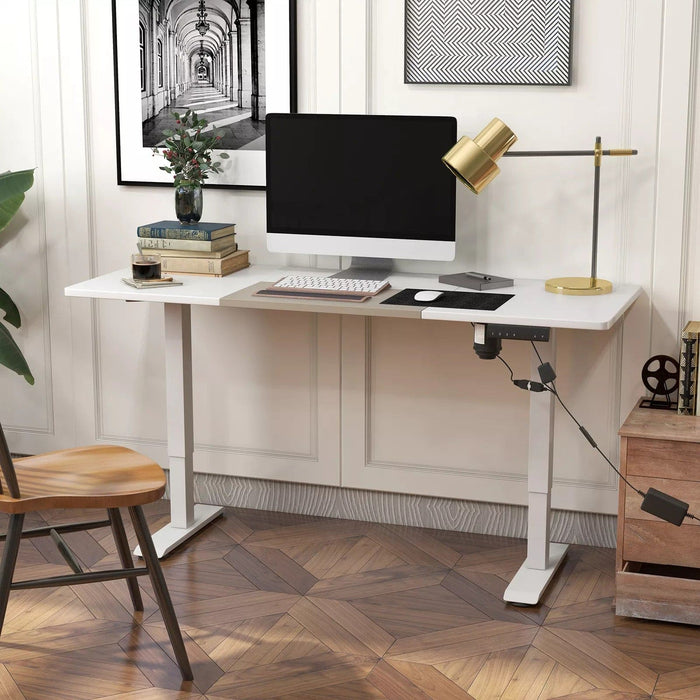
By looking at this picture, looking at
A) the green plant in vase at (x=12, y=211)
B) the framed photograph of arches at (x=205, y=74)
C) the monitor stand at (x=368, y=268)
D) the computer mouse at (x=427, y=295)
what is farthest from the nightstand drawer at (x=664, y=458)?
the green plant in vase at (x=12, y=211)

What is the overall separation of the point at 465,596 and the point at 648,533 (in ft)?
1.87

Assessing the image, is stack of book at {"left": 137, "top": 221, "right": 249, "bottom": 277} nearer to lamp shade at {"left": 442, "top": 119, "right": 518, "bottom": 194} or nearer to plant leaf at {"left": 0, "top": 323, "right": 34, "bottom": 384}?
plant leaf at {"left": 0, "top": 323, "right": 34, "bottom": 384}

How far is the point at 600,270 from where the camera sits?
3.38m

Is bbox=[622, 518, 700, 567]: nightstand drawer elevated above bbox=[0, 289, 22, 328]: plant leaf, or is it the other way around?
bbox=[0, 289, 22, 328]: plant leaf

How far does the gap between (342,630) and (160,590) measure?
1.87 feet

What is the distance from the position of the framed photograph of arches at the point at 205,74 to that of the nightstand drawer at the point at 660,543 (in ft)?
5.47

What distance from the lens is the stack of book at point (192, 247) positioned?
3.45 m

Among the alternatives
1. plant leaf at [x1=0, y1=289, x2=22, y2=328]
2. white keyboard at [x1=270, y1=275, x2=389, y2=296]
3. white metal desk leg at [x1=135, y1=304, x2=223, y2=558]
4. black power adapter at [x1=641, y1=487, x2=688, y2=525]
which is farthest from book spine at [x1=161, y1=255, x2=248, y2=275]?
black power adapter at [x1=641, y1=487, x2=688, y2=525]

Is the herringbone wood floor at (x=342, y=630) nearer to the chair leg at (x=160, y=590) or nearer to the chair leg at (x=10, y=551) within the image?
the chair leg at (x=160, y=590)

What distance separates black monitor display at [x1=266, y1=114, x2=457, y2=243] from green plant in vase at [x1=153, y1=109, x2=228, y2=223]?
0.27 meters

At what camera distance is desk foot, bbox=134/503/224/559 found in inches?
137

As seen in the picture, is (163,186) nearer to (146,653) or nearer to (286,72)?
(286,72)

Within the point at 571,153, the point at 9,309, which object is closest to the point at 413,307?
the point at 571,153

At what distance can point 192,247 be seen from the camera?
3.46 metres
